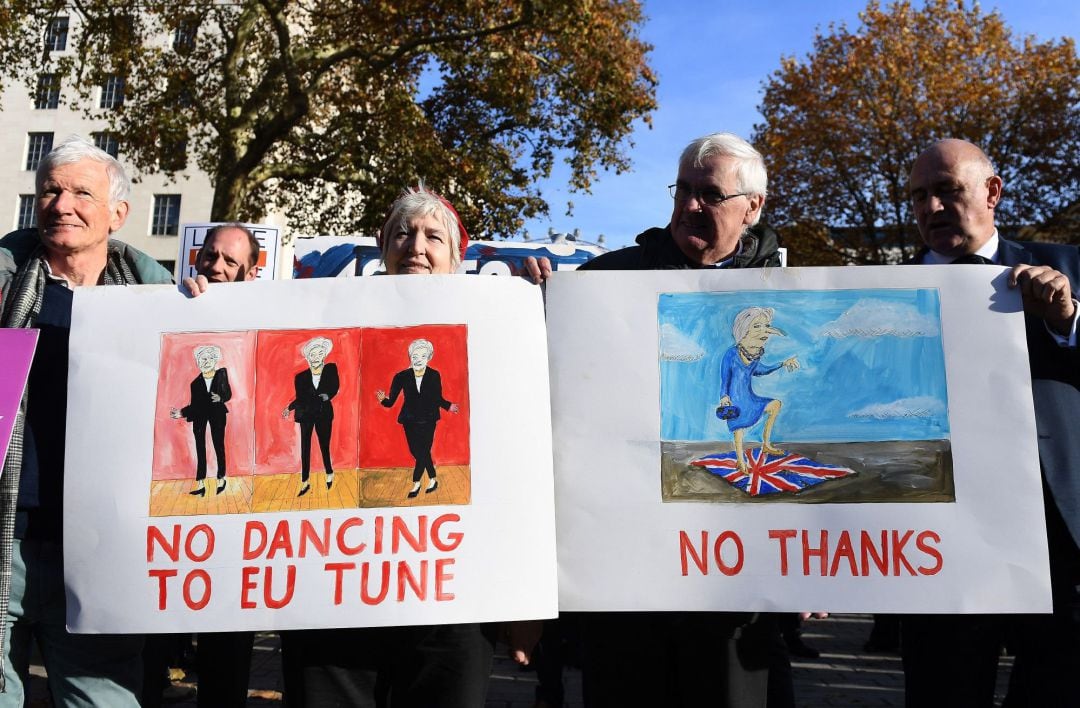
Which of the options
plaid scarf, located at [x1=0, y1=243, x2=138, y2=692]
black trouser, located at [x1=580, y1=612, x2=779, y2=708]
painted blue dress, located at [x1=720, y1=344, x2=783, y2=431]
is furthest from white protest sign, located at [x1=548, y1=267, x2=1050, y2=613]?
plaid scarf, located at [x1=0, y1=243, x2=138, y2=692]

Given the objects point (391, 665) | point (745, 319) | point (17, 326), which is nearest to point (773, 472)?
point (745, 319)

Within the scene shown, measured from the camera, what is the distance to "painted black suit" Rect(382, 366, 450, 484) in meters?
2.21

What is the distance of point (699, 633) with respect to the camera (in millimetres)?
2230

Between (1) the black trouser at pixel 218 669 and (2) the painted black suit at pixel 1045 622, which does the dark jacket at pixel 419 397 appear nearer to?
(1) the black trouser at pixel 218 669

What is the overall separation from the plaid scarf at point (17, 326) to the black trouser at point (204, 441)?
0.46 m

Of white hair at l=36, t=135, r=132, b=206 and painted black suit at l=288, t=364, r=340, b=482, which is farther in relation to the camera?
white hair at l=36, t=135, r=132, b=206

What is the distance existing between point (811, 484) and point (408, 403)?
1063 mm

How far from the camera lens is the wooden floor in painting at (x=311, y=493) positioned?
2.19 meters

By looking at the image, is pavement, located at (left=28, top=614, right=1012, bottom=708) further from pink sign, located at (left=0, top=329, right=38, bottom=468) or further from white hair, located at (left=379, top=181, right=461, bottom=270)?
white hair, located at (left=379, top=181, right=461, bottom=270)

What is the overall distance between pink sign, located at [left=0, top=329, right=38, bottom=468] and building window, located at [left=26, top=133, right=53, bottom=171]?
1755 inches

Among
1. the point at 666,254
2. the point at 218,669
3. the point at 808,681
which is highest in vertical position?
the point at 666,254

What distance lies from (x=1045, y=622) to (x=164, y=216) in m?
40.9

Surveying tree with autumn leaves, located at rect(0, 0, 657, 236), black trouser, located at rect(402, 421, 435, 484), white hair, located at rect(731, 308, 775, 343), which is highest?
tree with autumn leaves, located at rect(0, 0, 657, 236)

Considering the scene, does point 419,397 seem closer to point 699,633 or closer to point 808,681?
point 699,633
